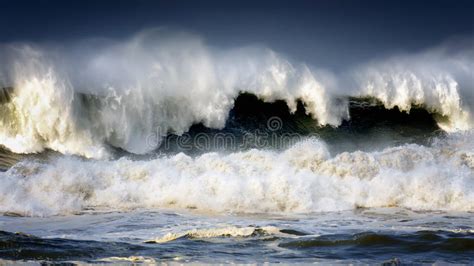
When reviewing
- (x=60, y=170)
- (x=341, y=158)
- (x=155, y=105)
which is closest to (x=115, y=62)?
(x=155, y=105)

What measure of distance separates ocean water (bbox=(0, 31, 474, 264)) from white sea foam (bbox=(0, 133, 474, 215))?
34mm

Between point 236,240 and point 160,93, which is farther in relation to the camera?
point 160,93

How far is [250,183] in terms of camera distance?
12375 mm

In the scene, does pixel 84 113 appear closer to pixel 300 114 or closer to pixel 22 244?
pixel 300 114

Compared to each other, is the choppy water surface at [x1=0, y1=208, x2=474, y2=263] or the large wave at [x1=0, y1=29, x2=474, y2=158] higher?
the large wave at [x1=0, y1=29, x2=474, y2=158]

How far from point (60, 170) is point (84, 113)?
450cm

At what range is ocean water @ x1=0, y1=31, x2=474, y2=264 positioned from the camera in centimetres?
781

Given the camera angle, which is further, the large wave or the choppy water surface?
the large wave

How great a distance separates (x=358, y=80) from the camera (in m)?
22.8

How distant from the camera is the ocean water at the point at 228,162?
25.6 ft

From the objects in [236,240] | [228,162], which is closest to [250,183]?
[228,162]

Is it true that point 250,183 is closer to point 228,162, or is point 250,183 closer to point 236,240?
point 228,162

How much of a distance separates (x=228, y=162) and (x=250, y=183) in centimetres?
129

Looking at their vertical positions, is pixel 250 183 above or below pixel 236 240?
above
